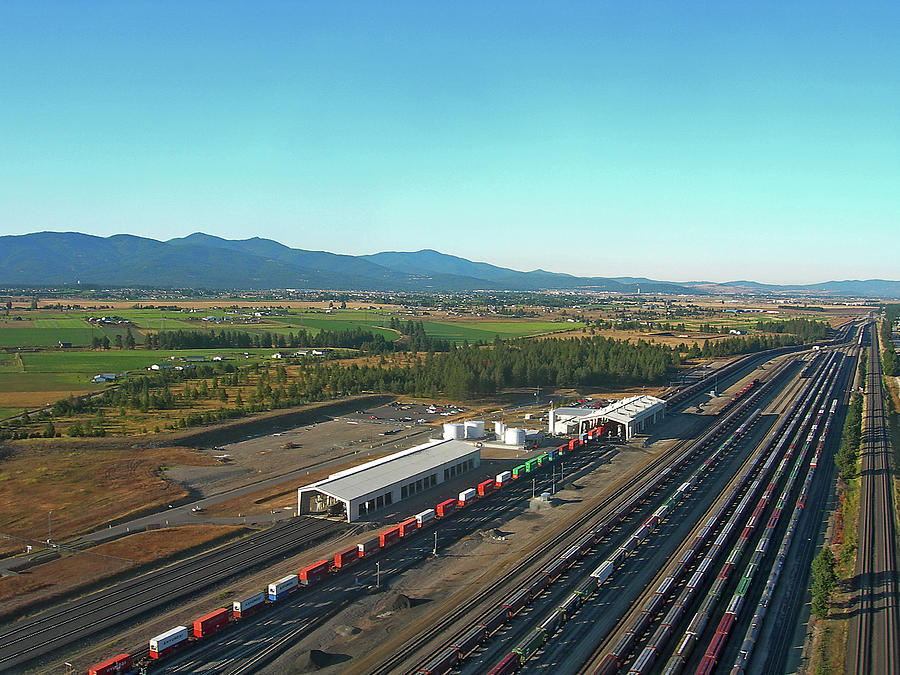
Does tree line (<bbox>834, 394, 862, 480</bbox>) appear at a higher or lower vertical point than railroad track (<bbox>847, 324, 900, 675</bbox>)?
higher

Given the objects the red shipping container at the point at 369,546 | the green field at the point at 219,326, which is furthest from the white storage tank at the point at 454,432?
the green field at the point at 219,326

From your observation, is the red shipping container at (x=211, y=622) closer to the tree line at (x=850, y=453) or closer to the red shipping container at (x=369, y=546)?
the red shipping container at (x=369, y=546)

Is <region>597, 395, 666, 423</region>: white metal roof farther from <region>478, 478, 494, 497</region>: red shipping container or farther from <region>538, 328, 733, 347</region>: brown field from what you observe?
<region>538, 328, 733, 347</region>: brown field

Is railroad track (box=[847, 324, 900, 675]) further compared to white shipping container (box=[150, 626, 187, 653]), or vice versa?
railroad track (box=[847, 324, 900, 675])

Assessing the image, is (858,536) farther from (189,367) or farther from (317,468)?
(189,367)

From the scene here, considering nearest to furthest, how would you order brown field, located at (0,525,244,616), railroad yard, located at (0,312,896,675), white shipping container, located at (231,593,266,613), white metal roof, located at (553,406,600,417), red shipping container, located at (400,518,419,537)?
railroad yard, located at (0,312,896,675), white shipping container, located at (231,593,266,613), brown field, located at (0,525,244,616), red shipping container, located at (400,518,419,537), white metal roof, located at (553,406,600,417)

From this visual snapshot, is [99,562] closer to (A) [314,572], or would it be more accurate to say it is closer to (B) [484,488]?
(A) [314,572]

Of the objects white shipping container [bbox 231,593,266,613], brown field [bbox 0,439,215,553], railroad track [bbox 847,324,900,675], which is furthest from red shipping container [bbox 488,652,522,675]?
brown field [bbox 0,439,215,553]

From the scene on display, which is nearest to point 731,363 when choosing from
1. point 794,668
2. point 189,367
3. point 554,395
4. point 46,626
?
point 554,395
